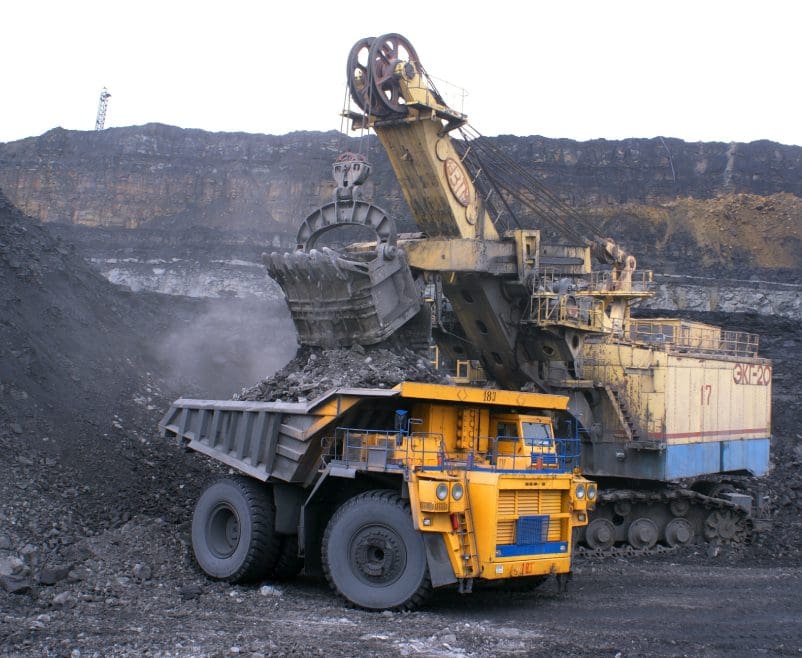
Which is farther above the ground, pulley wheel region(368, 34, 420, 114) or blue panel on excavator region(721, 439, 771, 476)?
pulley wheel region(368, 34, 420, 114)

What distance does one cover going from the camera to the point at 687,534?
1592 centimetres

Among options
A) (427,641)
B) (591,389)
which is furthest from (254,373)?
(427,641)

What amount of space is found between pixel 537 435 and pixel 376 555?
8.05 feet

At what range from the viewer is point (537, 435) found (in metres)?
10.9

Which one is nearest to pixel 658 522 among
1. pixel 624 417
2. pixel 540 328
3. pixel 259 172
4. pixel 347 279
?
pixel 624 417

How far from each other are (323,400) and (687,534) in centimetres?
850

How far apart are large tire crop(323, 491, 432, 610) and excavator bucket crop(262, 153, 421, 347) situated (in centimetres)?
328

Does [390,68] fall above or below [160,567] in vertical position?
above

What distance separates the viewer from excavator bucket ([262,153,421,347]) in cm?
1238

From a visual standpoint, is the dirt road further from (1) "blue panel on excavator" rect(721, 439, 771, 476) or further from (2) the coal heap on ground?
(1) "blue panel on excavator" rect(721, 439, 771, 476)

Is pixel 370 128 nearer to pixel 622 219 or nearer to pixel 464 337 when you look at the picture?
pixel 464 337

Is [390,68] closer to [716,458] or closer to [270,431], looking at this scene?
[270,431]

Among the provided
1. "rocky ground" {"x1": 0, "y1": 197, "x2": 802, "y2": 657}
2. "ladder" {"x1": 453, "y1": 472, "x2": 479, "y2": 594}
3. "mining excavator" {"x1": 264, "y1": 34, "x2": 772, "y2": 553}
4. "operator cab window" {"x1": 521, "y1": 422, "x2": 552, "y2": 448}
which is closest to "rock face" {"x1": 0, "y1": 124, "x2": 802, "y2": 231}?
"rocky ground" {"x1": 0, "y1": 197, "x2": 802, "y2": 657}

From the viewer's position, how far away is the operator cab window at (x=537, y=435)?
10664 millimetres
